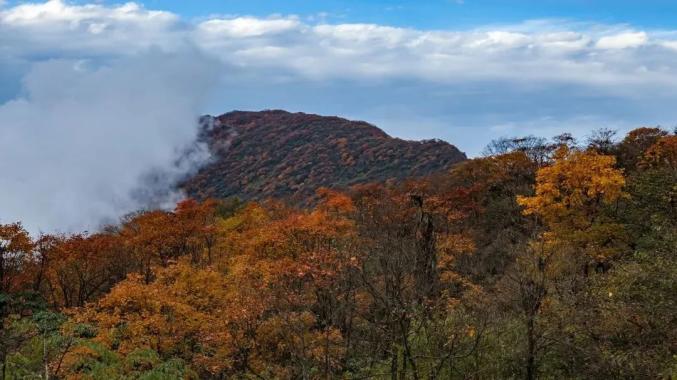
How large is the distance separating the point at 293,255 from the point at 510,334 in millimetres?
24052

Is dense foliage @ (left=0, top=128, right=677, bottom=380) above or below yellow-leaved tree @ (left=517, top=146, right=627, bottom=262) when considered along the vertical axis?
below

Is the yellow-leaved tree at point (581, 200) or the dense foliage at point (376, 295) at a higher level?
the yellow-leaved tree at point (581, 200)

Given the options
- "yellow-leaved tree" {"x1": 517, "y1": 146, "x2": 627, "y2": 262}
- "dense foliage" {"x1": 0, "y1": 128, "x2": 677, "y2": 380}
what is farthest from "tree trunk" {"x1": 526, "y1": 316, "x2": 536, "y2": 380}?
"yellow-leaved tree" {"x1": 517, "y1": 146, "x2": 627, "y2": 262}

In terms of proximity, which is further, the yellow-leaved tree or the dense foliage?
the yellow-leaved tree

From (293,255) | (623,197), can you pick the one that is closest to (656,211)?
(623,197)

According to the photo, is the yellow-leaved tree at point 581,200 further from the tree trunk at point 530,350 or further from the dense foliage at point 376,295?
the tree trunk at point 530,350

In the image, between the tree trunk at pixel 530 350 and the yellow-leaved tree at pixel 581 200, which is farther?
the yellow-leaved tree at pixel 581 200

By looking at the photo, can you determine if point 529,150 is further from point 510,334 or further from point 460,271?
point 510,334

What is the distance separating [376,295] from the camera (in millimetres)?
22953

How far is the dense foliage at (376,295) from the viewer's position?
21531 mm

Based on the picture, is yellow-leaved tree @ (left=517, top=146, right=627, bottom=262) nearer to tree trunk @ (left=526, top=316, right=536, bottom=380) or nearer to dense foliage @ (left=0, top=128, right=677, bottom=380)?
dense foliage @ (left=0, top=128, right=677, bottom=380)

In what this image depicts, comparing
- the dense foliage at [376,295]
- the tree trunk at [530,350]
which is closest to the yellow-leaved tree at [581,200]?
the dense foliage at [376,295]

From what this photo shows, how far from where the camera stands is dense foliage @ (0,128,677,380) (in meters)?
21.5

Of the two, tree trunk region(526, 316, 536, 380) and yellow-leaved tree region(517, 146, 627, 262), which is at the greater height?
yellow-leaved tree region(517, 146, 627, 262)
